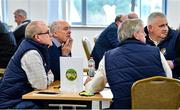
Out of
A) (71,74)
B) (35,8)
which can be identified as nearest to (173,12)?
(35,8)

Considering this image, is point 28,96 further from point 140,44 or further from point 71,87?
point 140,44

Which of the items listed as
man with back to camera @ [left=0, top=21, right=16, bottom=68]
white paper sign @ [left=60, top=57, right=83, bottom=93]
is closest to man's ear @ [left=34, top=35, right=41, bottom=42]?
white paper sign @ [left=60, top=57, right=83, bottom=93]

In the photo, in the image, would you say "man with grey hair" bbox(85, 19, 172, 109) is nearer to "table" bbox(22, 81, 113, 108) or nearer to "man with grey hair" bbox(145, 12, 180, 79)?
"table" bbox(22, 81, 113, 108)

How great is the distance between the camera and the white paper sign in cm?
266

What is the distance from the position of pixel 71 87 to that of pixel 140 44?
647mm

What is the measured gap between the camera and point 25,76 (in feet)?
9.18

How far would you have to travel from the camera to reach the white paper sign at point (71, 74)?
8.74ft

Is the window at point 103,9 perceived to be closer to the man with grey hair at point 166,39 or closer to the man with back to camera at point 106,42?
the man with back to camera at point 106,42

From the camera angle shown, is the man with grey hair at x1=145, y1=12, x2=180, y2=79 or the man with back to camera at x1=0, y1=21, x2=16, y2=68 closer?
the man with grey hair at x1=145, y1=12, x2=180, y2=79

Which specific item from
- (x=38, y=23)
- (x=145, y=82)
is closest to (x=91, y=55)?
(x=38, y=23)

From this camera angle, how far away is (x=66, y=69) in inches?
106

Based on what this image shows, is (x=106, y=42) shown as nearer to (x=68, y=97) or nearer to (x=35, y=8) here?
(x=68, y=97)

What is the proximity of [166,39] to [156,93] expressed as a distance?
1089mm

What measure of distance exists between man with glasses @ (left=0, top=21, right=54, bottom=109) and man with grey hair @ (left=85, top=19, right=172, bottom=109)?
22.1 inches
